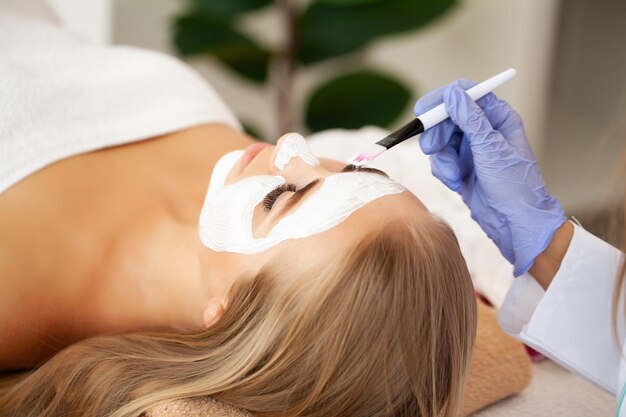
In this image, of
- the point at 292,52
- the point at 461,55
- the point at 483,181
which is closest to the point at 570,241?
the point at 483,181

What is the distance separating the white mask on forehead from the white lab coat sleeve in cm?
30

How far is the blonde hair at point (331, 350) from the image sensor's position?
922mm

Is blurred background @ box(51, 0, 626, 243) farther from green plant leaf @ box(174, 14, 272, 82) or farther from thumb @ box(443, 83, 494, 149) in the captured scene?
thumb @ box(443, 83, 494, 149)

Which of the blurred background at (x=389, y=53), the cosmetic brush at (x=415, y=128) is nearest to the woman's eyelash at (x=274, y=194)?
the cosmetic brush at (x=415, y=128)

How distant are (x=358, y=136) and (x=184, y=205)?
487 millimetres

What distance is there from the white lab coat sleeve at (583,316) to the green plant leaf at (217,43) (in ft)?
4.83

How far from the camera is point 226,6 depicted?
7.59ft

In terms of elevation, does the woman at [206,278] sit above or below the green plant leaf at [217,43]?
below

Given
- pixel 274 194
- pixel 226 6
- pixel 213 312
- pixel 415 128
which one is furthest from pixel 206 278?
pixel 226 6

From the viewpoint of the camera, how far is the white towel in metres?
1.25

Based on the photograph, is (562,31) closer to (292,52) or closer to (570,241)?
(292,52)

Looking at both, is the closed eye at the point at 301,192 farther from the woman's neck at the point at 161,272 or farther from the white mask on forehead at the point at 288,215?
the woman's neck at the point at 161,272

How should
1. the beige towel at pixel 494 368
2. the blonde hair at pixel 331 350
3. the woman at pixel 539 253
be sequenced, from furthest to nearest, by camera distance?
the beige towel at pixel 494 368 < the woman at pixel 539 253 < the blonde hair at pixel 331 350

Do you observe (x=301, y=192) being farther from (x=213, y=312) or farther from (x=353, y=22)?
(x=353, y=22)
